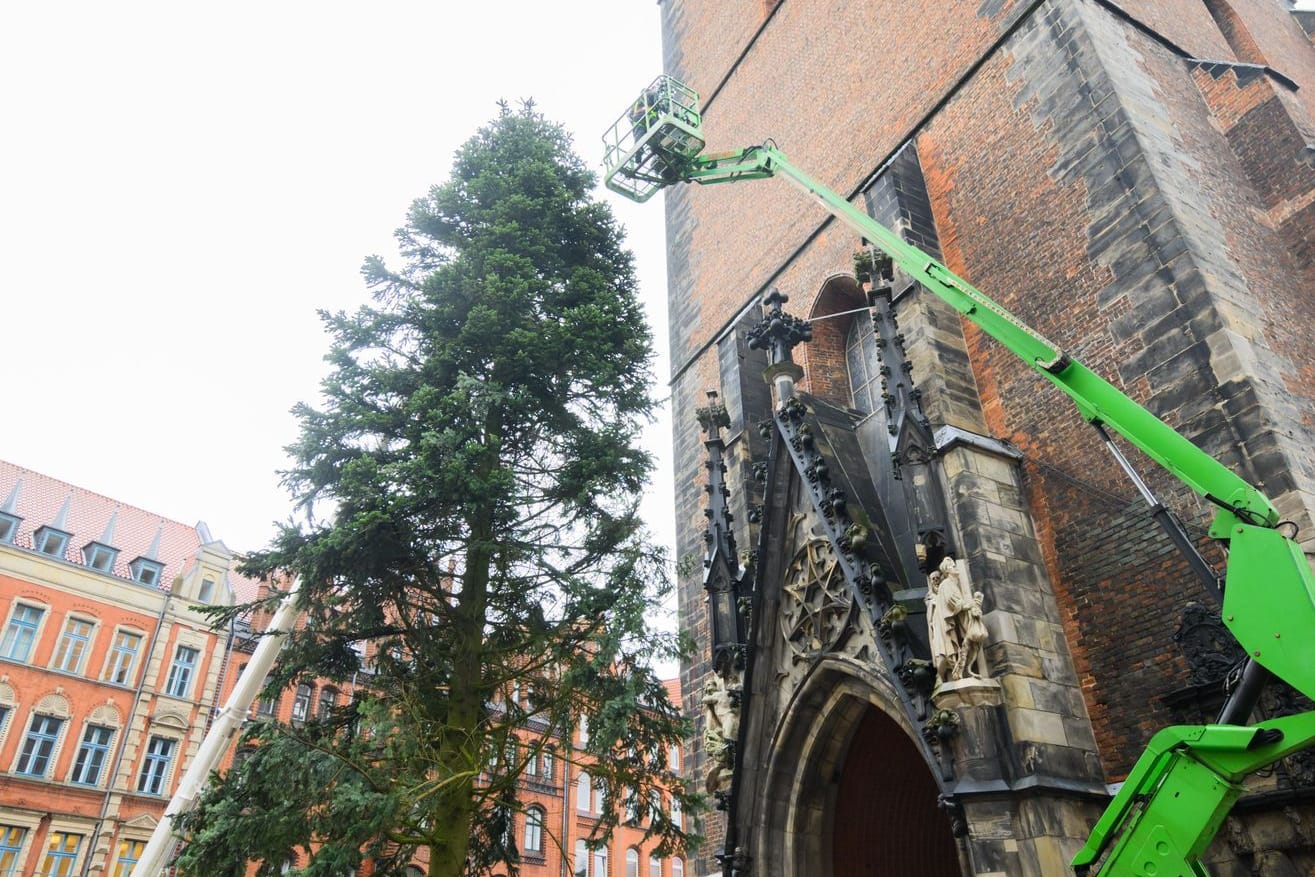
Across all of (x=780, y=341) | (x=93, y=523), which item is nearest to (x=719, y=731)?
(x=780, y=341)

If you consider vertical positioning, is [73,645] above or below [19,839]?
above

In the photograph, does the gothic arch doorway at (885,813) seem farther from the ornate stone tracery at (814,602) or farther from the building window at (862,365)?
the building window at (862,365)

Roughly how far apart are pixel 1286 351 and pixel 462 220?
987 centimetres

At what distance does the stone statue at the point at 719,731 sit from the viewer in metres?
9.77

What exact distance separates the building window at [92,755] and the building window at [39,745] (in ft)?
2.03

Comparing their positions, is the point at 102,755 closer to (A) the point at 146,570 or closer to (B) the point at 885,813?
(A) the point at 146,570

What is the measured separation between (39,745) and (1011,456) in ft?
77.3

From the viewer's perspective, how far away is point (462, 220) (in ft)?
42.9

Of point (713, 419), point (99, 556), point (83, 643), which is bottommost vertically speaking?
point (713, 419)

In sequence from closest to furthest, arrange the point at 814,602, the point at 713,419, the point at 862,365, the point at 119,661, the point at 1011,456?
the point at 1011,456
the point at 814,602
the point at 713,419
the point at 862,365
the point at 119,661

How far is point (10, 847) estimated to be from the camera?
21.0m

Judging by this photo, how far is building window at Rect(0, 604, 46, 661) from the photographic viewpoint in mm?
22359

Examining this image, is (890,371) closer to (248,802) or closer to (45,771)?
(248,802)

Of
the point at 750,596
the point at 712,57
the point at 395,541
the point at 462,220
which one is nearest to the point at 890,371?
the point at 750,596
